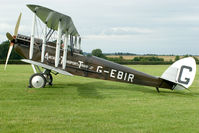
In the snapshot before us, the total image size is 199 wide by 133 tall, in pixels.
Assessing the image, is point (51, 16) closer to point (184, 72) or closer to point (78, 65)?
point (78, 65)

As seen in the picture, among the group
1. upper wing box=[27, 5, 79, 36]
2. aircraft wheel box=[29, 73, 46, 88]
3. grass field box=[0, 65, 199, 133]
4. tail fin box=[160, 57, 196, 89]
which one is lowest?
grass field box=[0, 65, 199, 133]

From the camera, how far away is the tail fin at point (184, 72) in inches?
345

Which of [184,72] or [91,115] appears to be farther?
[184,72]

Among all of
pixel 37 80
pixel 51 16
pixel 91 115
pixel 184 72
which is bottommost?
pixel 91 115

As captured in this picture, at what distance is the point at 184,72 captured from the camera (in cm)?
888

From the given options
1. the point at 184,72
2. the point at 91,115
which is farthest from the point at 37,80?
the point at 184,72

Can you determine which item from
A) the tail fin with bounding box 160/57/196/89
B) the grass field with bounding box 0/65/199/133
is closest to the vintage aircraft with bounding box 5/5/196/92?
the tail fin with bounding box 160/57/196/89

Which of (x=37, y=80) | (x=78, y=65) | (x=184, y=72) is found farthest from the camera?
(x=78, y=65)

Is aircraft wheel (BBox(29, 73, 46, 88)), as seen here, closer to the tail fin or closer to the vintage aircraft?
the vintage aircraft

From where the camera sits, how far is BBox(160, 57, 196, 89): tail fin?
8.77 m

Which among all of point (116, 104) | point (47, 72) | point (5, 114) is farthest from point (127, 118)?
point (47, 72)

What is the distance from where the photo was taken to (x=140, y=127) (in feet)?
15.6

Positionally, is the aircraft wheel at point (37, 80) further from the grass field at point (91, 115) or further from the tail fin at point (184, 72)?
the tail fin at point (184, 72)

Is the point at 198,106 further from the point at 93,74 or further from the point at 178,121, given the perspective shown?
the point at 93,74
